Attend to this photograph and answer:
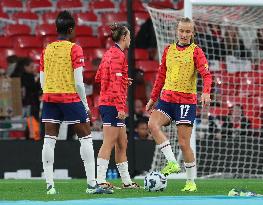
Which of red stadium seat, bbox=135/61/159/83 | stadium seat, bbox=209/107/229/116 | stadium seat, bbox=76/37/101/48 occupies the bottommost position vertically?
stadium seat, bbox=209/107/229/116

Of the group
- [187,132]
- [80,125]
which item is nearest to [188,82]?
[187,132]

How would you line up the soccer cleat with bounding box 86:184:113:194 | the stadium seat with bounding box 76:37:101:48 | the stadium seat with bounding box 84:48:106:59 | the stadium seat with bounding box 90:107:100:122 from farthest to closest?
the stadium seat with bounding box 76:37:101:48
the stadium seat with bounding box 84:48:106:59
the stadium seat with bounding box 90:107:100:122
the soccer cleat with bounding box 86:184:113:194

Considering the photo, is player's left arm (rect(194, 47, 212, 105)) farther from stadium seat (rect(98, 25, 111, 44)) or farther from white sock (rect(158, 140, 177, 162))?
stadium seat (rect(98, 25, 111, 44))

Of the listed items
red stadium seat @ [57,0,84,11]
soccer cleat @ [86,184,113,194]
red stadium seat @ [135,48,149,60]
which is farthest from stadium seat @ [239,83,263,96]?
soccer cleat @ [86,184,113,194]

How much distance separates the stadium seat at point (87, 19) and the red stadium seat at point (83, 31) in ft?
1.57

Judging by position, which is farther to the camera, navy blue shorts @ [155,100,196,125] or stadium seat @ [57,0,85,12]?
stadium seat @ [57,0,85,12]

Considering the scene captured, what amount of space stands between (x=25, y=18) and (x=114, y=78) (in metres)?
9.49

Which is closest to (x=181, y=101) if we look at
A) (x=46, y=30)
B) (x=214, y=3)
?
(x=214, y=3)

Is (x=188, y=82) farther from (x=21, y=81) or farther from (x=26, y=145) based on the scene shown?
(x=21, y=81)

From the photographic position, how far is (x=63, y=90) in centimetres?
888

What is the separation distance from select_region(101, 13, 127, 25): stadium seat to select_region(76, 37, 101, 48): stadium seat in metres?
0.81

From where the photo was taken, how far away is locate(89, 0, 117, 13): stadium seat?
19.3 metres

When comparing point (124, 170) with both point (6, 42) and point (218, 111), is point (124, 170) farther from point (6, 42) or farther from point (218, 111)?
point (6, 42)

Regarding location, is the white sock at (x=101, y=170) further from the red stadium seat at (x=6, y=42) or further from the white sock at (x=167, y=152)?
the red stadium seat at (x=6, y=42)
